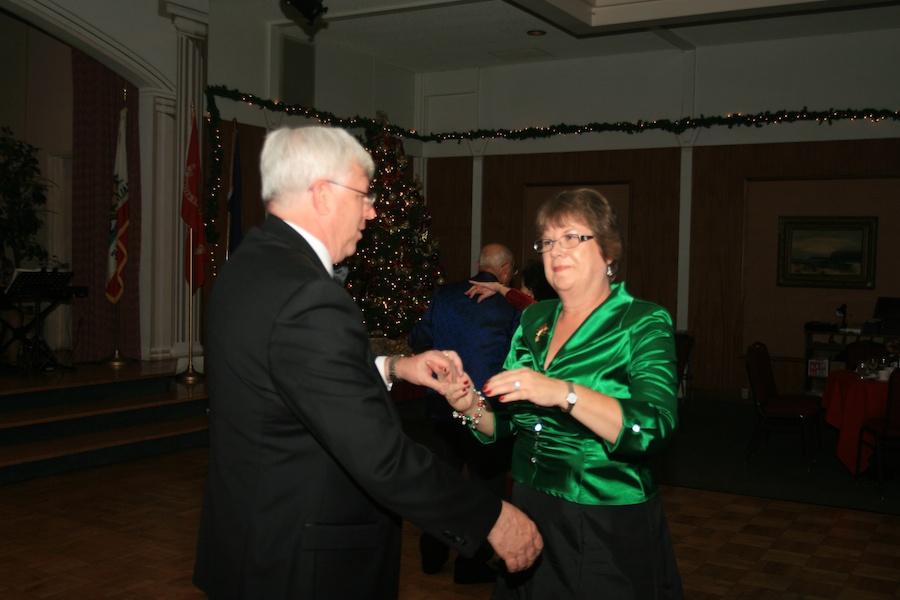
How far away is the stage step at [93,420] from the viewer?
5996mm

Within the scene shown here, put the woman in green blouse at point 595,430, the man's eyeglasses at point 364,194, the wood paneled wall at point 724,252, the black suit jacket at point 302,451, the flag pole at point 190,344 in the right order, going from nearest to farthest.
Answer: the black suit jacket at point 302,451 → the man's eyeglasses at point 364,194 → the woman in green blouse at point 595,430 → the flag pole at point 190,344 → the wood paneled wall at point 724,252

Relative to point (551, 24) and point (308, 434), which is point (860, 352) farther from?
point (308, 434)

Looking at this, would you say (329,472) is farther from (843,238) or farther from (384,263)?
(843,238)

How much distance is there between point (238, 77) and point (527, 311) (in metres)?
7.76

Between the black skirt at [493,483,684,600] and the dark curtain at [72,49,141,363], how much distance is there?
743 cm

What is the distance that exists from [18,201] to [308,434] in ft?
28.5

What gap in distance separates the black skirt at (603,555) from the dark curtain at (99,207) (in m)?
7.43

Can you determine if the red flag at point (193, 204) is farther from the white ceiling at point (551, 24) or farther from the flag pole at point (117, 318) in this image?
the white ceiling at point (551, 24)

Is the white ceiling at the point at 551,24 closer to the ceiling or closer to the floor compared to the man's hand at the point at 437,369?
closer to the ceiling

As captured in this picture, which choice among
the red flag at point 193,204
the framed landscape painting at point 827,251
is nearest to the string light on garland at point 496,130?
the red flag at point 193,204

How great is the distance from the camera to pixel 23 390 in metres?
6.48

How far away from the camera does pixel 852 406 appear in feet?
20.2

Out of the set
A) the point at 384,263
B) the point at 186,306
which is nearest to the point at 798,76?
the point at 384,263

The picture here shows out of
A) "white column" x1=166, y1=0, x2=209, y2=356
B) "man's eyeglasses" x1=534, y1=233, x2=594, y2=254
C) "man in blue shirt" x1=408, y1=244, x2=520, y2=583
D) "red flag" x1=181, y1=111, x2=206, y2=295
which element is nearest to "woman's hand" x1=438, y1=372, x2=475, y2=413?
"man's eyeglasses" x1=534, y1=233, x2=594, y2=254
